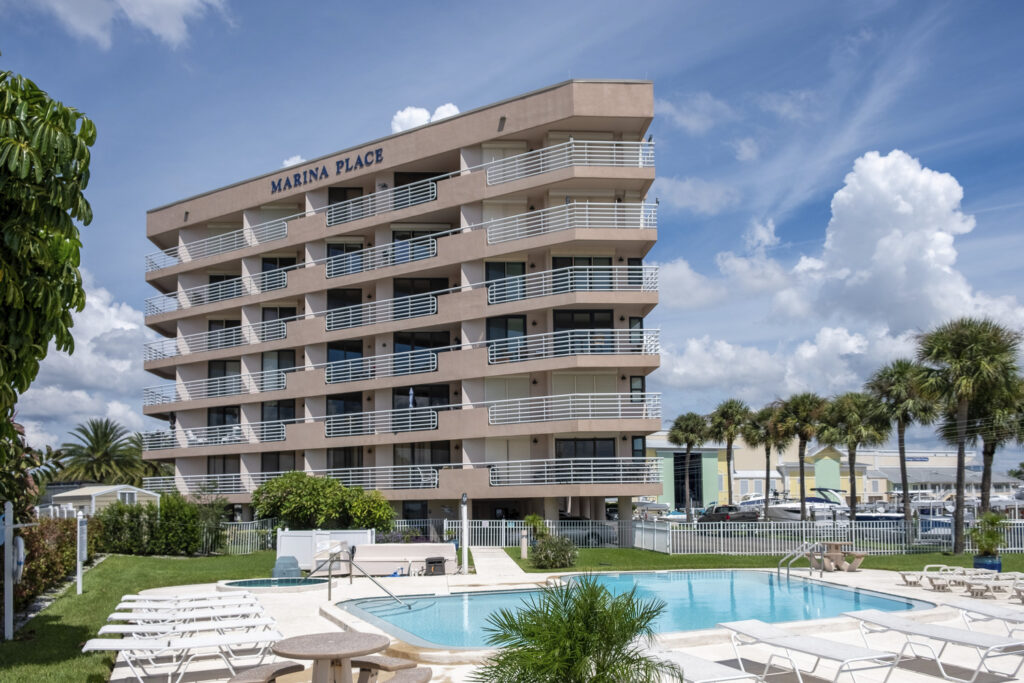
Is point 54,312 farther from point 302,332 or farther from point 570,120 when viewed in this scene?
point 302,332

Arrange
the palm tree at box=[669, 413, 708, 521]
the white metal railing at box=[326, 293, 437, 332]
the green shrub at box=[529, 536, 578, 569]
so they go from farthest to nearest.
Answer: the palm tree at box=[669, 413, 708, 521], the white metal railing at box=[326, 293, 437, 332], the green shrub at box=[529, 536, 578, 569]

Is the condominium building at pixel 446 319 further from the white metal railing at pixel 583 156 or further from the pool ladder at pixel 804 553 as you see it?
the pool ladder at pixel 804 553

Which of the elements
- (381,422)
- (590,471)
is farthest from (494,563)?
(381,422)

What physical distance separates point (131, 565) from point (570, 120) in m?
23.6

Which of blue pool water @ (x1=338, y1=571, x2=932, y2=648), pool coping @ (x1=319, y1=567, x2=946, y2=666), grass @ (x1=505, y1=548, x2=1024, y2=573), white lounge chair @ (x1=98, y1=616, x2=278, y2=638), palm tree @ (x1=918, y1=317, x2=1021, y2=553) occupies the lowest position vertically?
grass @ (x1=505, y1=548, x2=1024, y2=573)

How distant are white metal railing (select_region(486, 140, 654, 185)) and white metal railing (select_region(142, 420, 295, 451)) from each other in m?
17.8

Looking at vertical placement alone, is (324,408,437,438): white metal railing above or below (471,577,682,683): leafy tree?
above

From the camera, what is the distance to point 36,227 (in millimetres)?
10430

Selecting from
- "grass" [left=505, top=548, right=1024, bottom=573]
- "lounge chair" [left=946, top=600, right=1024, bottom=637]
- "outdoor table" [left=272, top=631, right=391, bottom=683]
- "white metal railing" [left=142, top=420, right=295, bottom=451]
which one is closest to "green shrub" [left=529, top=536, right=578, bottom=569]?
"grass" [left=505, top=548, right=1024, bottom=573]

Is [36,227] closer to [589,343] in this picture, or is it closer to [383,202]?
[589,343]

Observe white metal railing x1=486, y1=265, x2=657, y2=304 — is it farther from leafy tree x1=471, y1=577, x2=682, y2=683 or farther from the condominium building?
leafy tree x1=471, y1=577, x2=682, y2=683

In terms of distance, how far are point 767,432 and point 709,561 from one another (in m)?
29.9

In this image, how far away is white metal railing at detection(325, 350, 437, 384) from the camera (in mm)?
39375

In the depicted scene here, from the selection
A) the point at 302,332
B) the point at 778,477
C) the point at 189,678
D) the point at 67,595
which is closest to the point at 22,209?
the point at 189,678
